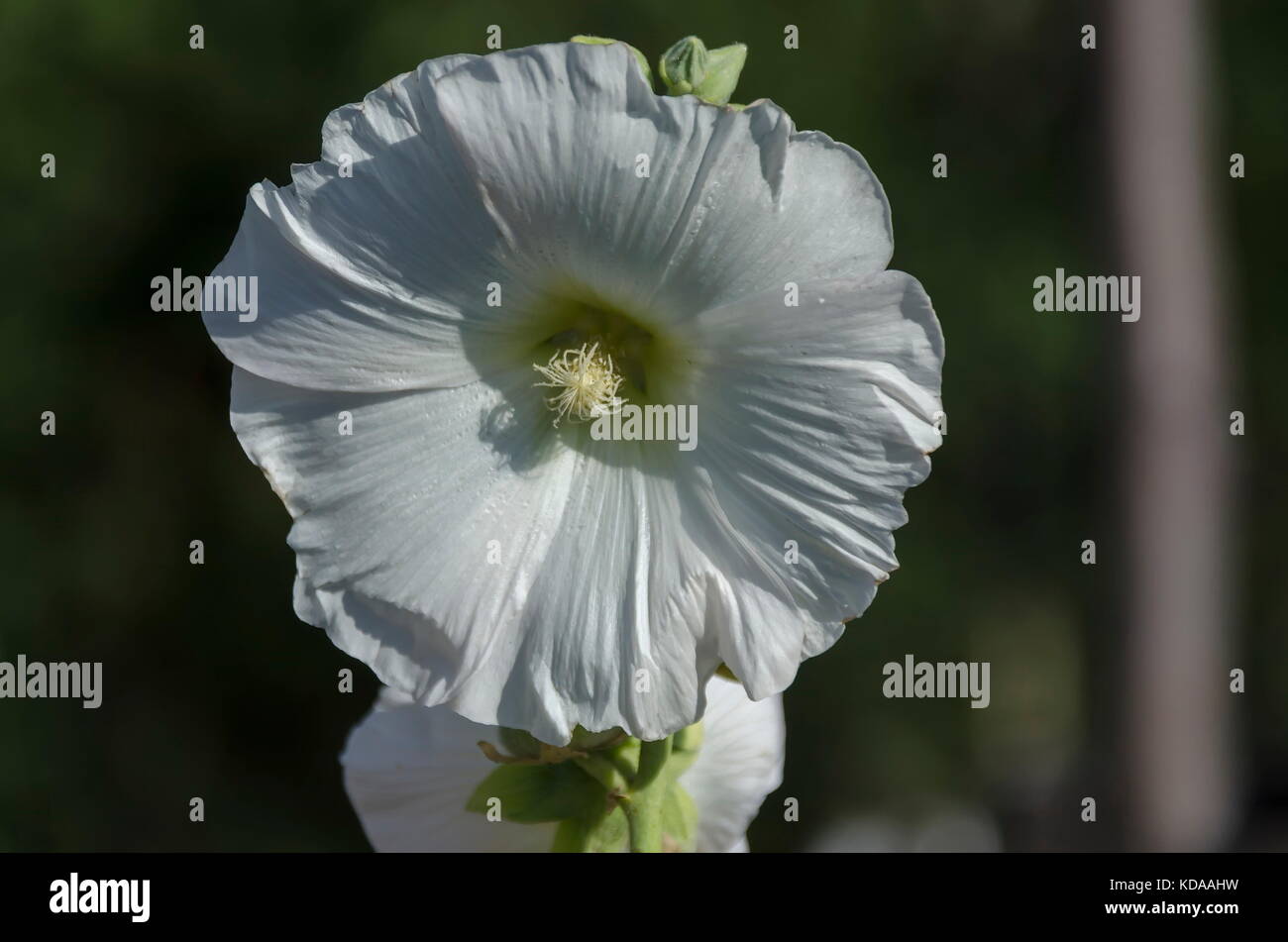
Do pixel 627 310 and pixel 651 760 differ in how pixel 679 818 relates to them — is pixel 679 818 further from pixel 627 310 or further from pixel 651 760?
pixel 627 310

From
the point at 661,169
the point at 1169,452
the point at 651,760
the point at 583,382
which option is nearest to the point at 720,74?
the point at 661,169

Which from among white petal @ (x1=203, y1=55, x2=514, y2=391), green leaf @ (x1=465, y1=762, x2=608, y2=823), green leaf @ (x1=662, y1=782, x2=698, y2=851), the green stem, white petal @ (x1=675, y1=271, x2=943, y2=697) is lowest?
green leaf @ (x1=662, y1=782, x2=698, y2=851)

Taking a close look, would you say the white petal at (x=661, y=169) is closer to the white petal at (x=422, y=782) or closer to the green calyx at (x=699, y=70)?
the green calyx at (x=699, y=70)

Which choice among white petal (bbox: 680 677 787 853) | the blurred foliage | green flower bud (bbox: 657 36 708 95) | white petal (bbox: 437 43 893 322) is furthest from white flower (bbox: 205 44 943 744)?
the blurred foliage

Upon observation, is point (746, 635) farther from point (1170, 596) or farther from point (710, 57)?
point (1170, 596)

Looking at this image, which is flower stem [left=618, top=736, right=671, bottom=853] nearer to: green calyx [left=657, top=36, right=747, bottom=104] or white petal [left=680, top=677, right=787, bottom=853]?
white petal [left=680, top=677, right=787, bottom=853]

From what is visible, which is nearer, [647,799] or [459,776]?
[647,799]

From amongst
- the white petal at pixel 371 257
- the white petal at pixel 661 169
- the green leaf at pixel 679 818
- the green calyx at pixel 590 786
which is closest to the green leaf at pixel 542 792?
the green calyx at pixel 590 786

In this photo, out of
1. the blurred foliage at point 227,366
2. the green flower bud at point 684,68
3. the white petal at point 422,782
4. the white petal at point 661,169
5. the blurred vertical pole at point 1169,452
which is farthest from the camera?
the blurred foliage at point 227,366
